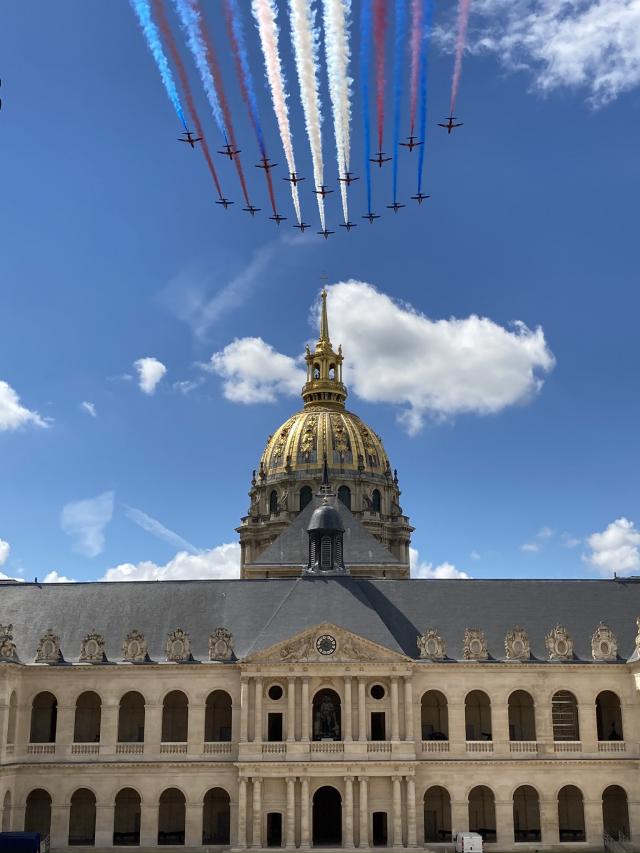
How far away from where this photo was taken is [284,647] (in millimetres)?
70875

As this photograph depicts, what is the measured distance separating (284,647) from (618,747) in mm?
24097

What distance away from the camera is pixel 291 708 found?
2751 inches

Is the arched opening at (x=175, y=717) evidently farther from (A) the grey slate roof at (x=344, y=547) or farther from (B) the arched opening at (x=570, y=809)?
(A) the grey slate roof at (x=344, y=547)

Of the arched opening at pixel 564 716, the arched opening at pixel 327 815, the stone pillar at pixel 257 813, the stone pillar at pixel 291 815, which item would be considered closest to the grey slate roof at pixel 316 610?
the arched opening at pixel 564 716

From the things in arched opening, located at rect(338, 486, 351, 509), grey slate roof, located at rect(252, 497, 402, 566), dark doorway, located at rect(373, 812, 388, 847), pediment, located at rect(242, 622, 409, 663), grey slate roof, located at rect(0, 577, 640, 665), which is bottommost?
dark doorway, located at rect(373, 812, 388, 847)

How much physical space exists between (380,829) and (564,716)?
15185 millimetres

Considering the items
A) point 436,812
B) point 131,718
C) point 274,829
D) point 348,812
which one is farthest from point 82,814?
point 436,812

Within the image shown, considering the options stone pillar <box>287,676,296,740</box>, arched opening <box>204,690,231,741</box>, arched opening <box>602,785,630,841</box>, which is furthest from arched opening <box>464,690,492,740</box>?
arched opening <box>204,690,231,741</box>

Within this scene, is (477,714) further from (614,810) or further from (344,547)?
(344,547)

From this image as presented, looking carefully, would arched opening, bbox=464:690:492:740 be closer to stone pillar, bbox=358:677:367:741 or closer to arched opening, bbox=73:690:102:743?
stone pillar, bbox=358:677:367:741

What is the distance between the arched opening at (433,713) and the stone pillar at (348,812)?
745 cm

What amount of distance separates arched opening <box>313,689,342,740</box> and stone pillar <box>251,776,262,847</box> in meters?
4.99

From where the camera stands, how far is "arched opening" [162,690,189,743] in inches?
2904

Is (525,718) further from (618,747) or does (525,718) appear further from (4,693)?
(4,693)
